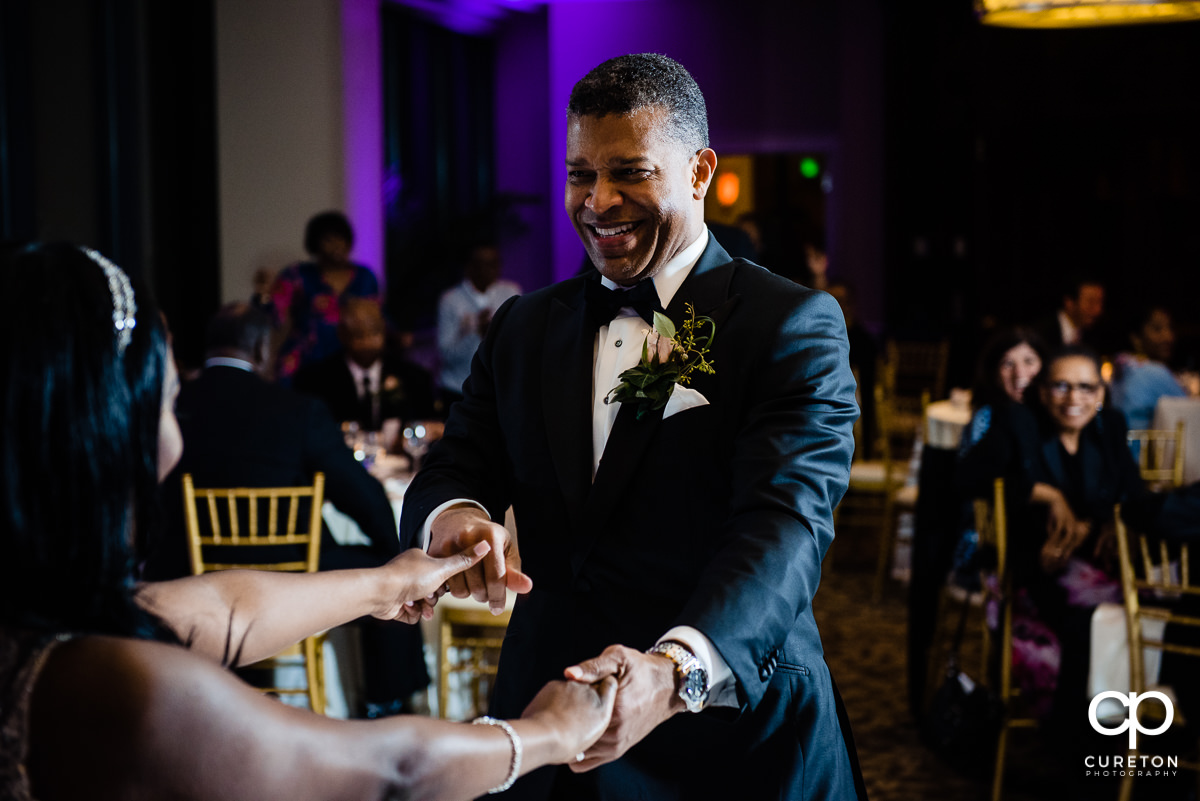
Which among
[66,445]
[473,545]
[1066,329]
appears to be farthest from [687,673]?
[1066,329]

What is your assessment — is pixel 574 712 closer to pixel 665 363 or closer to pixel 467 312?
pixel 665 363

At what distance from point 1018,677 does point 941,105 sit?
29.8 feet

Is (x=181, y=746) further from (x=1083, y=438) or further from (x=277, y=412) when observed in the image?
(x=1083, y=438)

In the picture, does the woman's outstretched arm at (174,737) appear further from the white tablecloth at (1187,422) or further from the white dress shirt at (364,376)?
the white tablecloth at (1187,422)

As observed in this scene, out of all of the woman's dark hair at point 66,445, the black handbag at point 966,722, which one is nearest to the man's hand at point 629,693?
the woman's dark hair at point 66,445

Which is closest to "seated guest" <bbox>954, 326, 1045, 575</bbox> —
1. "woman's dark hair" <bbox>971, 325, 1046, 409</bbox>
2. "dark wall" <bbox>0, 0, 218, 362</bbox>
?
"woman's dark hair" <bbox>971, 325, 1046, 409</bbox>

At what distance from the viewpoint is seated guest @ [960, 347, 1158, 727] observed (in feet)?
A: 11.9

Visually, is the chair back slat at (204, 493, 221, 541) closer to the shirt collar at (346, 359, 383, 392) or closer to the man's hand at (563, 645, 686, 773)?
the shirt collar at (346, 359, 383, 392)

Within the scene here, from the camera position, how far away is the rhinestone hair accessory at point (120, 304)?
3.43ft

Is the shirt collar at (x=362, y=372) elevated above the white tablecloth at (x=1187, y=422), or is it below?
above

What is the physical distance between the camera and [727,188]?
1235 centimetres

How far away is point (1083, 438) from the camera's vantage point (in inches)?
161

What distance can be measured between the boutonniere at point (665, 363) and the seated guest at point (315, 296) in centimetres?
481

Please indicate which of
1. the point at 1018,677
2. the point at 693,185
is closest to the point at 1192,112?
the point at 1018,677
